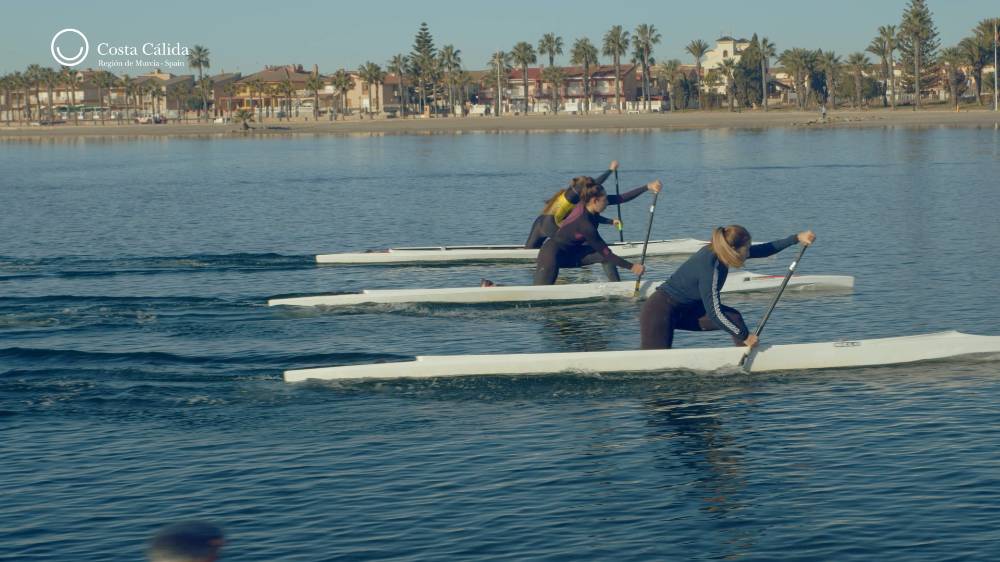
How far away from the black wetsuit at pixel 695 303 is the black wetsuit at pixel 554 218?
5.22 metres

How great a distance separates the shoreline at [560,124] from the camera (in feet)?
423

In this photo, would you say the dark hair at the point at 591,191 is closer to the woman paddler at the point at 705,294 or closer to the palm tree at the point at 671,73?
the woman paddler at the point at 705,294

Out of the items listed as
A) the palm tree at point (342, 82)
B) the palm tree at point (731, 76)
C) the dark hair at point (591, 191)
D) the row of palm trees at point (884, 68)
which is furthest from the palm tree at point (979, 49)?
the dark hair at point (591, 191)

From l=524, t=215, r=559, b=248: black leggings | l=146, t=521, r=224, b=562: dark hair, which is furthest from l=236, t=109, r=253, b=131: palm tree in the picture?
l=146, t=521, r=224, b=562: dark hair

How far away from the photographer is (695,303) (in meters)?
16.9

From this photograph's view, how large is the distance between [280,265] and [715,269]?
743 inches

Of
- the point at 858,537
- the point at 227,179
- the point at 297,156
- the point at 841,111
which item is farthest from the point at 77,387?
the point at 841,111

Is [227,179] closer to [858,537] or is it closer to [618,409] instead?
[618,409]

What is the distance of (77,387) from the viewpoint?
18453 millimetres

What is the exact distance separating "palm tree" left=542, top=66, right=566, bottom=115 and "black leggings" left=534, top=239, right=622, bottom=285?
16445 centimetres

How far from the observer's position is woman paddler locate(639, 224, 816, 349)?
15.5 meters

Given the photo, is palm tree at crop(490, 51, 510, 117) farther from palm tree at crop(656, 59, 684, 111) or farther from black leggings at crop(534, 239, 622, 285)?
black leggings at crop(534, 239, 622, 285)

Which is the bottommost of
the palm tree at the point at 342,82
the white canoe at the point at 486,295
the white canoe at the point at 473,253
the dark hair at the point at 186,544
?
the white canoe at the point at 486,295

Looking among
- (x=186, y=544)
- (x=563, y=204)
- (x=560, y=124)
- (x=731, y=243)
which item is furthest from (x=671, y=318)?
(x=560, y=124)
